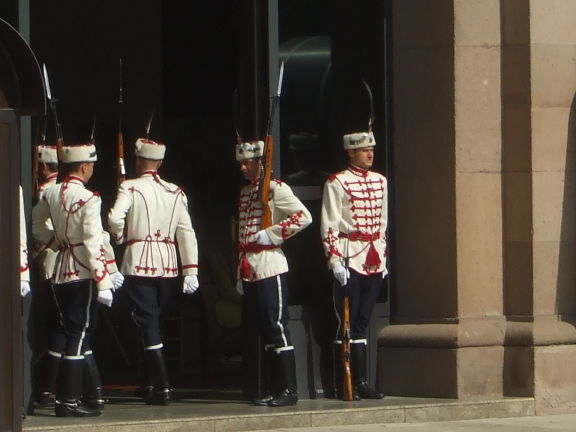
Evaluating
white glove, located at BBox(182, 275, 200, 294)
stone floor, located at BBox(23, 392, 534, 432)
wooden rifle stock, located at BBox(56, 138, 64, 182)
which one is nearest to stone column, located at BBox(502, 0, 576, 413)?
stone floor, located at BBox(23, 392, 534, 432)

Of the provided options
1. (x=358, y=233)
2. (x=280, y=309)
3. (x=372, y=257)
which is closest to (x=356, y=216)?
(x=358, y=233)

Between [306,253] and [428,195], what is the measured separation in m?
0.99

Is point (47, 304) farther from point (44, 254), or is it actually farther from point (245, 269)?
point (245, 269)

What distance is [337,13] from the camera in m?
12.9

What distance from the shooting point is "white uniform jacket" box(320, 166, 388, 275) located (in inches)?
477

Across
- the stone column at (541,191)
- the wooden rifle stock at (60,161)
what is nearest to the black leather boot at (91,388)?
the wooden rifle stock at (60,161)

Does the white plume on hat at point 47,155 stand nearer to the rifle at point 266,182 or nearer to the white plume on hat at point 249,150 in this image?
the white plume on hat at point 249,150

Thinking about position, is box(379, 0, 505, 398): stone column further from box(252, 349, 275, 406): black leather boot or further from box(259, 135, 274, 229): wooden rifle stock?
box(259, 135, 274, 229): wooden rifle stock

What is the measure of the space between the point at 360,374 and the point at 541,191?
1.84 meters

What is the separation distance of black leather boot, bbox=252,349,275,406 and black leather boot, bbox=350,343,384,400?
61 centimetres

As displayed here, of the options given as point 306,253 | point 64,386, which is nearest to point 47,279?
point 64,386

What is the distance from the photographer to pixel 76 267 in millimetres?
11328

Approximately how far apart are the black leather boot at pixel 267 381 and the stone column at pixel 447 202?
0.92 metres

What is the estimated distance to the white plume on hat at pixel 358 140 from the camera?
1226cm
